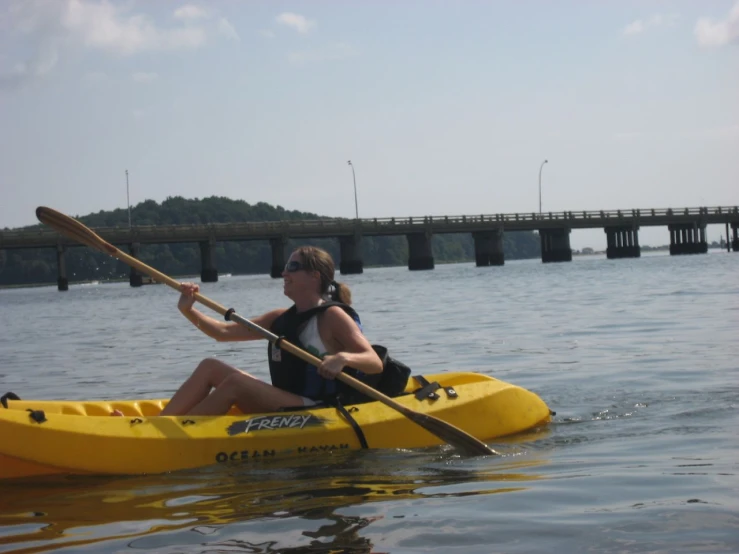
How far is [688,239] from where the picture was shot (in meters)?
86.9

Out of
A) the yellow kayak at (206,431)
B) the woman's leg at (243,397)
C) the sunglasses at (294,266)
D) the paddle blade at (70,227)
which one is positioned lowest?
the yellow kayak at (206,431)

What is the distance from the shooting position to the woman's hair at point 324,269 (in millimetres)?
7145

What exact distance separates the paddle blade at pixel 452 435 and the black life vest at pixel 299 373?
1.56 feet

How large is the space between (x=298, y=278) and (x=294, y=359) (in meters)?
0.67

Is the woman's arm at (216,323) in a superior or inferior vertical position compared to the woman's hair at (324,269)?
inferior

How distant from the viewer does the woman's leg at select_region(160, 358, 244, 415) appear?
739 cm

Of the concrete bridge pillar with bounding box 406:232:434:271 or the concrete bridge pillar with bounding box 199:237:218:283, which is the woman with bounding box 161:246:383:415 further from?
the concrete bridge pillar with bounding box 406:232:434:271

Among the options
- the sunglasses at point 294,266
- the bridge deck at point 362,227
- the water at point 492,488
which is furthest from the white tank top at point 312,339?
the bridge deck at point 362,227

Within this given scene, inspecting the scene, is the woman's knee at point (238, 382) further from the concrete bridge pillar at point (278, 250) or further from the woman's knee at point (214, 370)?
the concrete bridge pillar at point (278, 250)

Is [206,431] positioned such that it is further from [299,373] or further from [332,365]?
[332,365]

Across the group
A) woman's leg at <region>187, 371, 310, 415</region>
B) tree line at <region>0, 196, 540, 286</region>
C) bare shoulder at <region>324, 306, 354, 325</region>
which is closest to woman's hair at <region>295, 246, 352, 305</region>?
bare shoulder at <region>324, 306, 354, 325</region>

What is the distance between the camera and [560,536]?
189 inches

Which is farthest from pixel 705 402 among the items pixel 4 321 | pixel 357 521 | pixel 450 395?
pixel 4 321

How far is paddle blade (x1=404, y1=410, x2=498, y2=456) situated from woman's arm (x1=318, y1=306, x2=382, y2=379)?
1.52 ft
